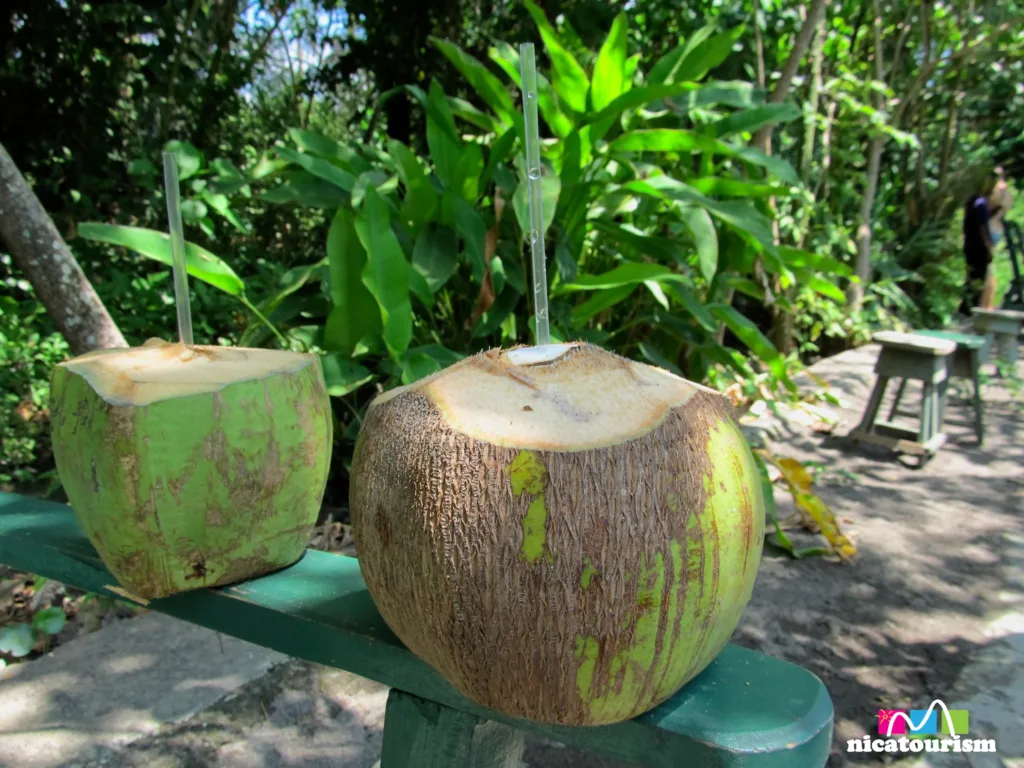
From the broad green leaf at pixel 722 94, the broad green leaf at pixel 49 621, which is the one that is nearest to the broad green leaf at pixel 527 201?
the broad green leaf at pixel 722 94

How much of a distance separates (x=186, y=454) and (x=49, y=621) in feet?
4.35

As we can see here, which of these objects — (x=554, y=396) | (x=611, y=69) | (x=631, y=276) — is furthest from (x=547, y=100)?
(x=554, y=396)

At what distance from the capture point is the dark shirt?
242 inches

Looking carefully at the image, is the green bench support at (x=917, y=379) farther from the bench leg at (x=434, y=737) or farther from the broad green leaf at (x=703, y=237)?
the bench leg at (x=434, y=737)

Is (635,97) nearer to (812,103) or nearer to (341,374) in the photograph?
(341,374)

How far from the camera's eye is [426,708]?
2.41 ft

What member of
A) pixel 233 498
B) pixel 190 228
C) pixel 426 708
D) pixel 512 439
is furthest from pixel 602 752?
pixel 190 228

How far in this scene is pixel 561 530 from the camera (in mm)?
527

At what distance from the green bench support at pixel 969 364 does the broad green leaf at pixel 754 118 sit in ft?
6.08

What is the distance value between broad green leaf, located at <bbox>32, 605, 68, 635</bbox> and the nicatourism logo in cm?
178

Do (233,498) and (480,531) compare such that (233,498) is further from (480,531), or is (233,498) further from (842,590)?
(842,590)

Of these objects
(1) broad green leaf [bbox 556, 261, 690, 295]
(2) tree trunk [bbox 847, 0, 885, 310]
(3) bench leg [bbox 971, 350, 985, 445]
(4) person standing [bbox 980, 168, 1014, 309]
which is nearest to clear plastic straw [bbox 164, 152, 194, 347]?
(1) broad green leaf [bbox 556, 261, 690, 295]

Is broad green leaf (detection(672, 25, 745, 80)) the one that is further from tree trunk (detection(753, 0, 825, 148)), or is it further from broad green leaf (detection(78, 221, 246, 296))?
broad green leaf (detection(78, 221, 246, 296))

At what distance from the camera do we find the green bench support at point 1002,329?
4.78 m
